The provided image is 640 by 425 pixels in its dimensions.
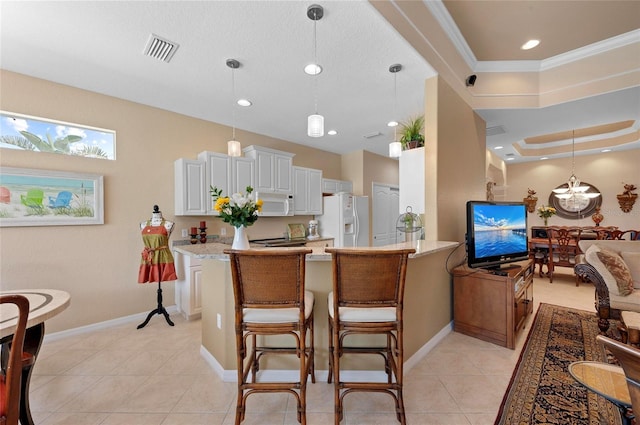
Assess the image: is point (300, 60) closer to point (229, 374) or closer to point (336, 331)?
point (336, 331)

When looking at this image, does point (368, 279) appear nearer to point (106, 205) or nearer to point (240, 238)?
point (240, 238)

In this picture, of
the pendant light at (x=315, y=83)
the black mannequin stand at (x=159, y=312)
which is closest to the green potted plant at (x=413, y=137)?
the pendant light at (x=315, y=83)

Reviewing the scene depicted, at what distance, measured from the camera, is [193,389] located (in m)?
1.97

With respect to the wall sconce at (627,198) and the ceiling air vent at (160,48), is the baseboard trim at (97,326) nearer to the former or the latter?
the ceiling air vent at (160,48)

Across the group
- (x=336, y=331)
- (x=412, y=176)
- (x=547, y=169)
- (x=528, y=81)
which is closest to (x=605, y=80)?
(x=528, y=81)

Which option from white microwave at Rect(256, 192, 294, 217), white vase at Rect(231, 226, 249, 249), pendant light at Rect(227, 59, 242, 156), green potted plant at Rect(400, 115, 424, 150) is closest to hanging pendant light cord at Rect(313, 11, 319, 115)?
pendant light at Rect(227, 59, 242, 156)

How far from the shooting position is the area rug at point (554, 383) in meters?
1.66

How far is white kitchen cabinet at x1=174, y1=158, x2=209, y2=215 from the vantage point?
344 centimetres

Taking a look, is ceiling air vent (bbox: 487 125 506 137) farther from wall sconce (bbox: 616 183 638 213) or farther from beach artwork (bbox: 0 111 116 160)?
beach artwork (bbox: 0 111 116 160)

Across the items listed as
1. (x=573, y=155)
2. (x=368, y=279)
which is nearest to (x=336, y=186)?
(x=368, y=279)

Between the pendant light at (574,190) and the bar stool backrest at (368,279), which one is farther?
the pendant light at (574,190)

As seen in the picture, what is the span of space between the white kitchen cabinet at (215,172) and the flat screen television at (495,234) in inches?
124

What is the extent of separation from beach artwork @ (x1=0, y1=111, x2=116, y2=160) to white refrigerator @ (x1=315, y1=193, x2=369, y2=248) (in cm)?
347

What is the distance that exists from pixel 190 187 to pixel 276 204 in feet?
4.61
